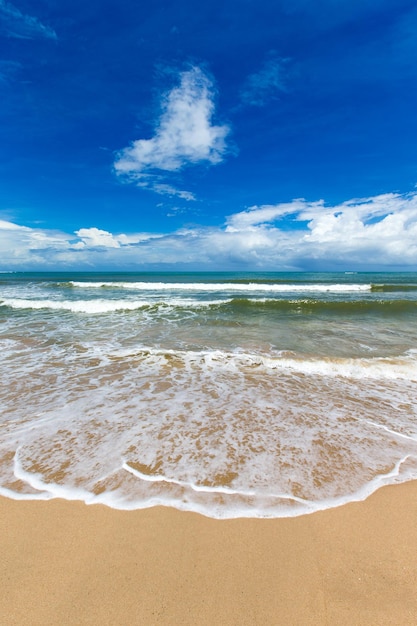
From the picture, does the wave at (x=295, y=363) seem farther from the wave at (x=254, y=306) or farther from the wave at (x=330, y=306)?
the wave at (x=330, y=306)

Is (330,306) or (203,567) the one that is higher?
(330,306)

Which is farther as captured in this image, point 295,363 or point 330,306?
point 330,306

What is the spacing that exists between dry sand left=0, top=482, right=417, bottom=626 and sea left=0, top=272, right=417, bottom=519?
20cm

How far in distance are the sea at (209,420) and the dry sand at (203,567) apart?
20cm

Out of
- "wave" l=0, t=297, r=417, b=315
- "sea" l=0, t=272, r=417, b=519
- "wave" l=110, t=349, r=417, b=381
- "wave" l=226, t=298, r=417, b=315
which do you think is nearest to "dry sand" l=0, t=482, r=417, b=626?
"sea" l=0, t=272, r=417, b=519

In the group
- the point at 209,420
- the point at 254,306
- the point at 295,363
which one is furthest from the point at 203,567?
the point at 254,306

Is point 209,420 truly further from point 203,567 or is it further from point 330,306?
point 330,306

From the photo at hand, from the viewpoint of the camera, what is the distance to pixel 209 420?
4246 mm

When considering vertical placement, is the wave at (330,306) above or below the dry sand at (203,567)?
above

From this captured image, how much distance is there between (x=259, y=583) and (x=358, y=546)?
0.87 metres

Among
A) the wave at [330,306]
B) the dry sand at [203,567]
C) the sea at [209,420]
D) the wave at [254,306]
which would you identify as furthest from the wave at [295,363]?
the wave at [330,306]

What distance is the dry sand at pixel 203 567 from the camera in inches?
70.3

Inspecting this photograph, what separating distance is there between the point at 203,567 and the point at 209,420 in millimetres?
2195

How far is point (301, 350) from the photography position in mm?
7980
